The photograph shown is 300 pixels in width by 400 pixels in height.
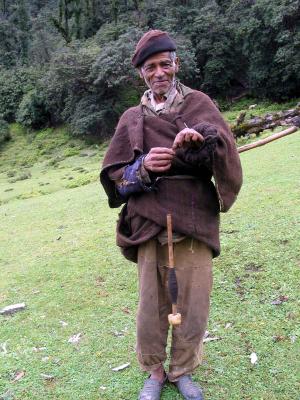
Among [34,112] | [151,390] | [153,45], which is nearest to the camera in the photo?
[153,45]

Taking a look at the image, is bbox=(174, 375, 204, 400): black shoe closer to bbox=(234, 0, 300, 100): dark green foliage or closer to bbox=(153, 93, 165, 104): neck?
bbox=(153, 93, 165, 104): neck

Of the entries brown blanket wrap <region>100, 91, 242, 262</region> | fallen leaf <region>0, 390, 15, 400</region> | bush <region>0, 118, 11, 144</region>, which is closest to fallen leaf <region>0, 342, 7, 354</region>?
fallen leaf <region>0, 390, 15, 400</region>

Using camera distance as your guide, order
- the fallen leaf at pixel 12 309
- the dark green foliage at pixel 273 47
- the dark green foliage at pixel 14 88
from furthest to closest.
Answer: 1. the dark green foliage at pixel 14 88
2. the dark green foliage at pixel 273 47
3. the fallen leaf at pixel 12 309

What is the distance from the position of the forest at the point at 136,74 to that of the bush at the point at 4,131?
82 mm

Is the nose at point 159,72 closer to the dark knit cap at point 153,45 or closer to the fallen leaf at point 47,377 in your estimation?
the dark knit cap at point 153,45

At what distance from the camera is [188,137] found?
2252 mm

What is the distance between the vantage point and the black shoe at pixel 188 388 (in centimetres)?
281

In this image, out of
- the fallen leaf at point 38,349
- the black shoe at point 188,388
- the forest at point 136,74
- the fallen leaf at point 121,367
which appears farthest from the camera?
the forest at point 136,74

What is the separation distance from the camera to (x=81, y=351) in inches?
145

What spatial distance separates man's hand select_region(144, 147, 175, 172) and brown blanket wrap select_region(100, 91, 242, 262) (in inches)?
5.9

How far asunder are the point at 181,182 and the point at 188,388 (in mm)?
1253

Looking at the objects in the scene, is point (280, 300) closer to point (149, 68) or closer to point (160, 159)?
point (160, 159)

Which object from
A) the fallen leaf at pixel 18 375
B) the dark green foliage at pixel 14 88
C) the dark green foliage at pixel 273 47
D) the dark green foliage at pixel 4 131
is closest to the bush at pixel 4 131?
the dark green foliage at pixel 4 131

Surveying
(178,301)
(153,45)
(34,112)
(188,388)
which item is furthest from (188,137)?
(34,112)
